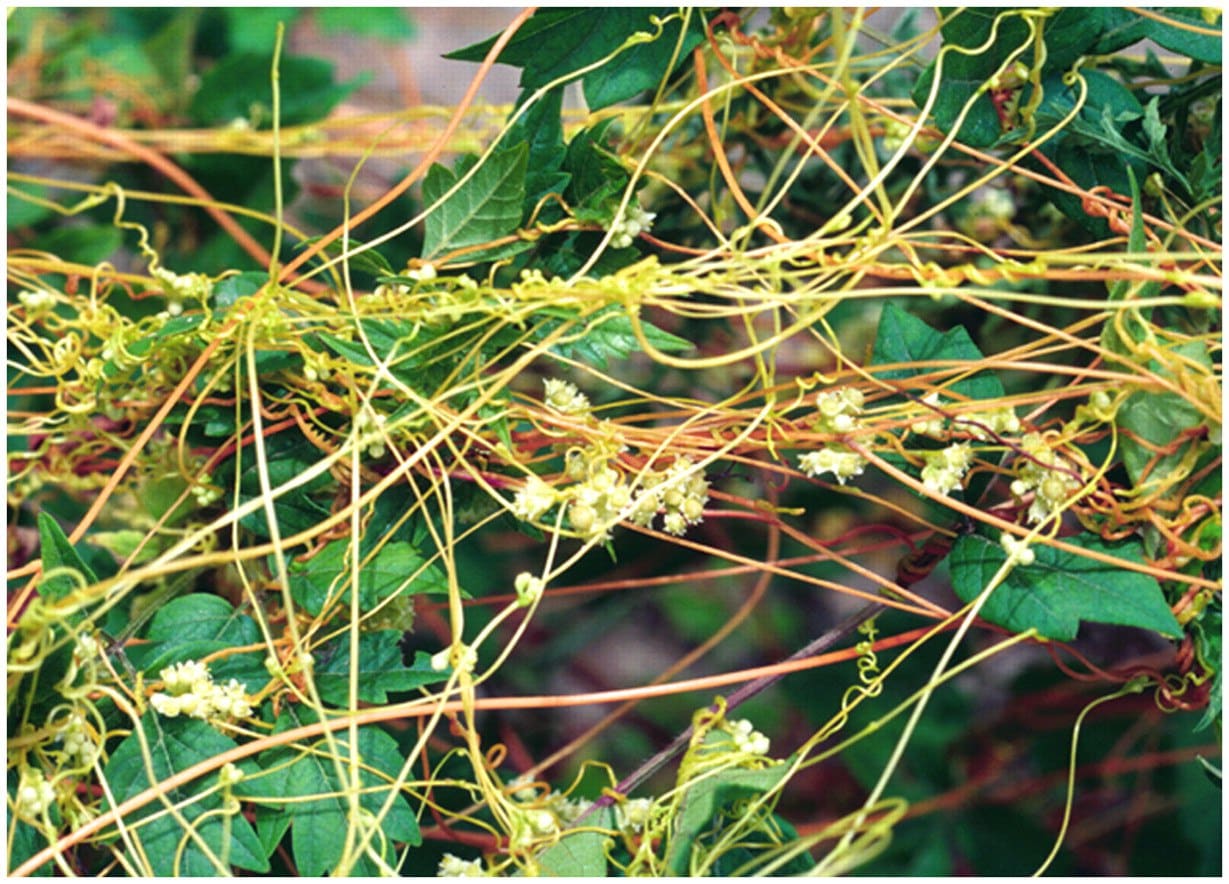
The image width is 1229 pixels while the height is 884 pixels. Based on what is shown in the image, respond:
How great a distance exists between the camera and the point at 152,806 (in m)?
0.55

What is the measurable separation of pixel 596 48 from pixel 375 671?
1.19 ft

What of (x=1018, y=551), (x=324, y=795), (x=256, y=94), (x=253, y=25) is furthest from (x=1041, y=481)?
(x=253, y=25)

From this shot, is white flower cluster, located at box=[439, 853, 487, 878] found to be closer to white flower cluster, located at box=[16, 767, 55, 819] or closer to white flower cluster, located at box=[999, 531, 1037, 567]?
white flower cluster, located at box=[16, 767, 55, 819]

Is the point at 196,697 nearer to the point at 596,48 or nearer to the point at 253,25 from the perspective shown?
the point at 596,48

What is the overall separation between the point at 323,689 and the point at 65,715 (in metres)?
0.13

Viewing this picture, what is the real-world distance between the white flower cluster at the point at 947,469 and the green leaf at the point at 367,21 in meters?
0.92

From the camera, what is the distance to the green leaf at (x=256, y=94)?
971mm

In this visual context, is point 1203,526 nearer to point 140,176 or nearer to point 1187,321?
point 1187,321

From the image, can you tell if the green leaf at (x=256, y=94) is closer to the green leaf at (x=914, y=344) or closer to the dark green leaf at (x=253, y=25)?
the dark green leaf at (x=253, y=25)

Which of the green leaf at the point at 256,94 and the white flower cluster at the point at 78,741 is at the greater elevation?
the green leaf at the point at 256,94

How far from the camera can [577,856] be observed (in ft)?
1.86

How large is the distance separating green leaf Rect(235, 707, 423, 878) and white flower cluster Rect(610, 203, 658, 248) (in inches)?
11.7

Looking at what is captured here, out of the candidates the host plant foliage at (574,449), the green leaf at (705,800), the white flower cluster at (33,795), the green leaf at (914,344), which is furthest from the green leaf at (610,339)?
the white flower cluster at (33,795)

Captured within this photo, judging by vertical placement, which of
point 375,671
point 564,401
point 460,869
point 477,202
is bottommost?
point 460,869
